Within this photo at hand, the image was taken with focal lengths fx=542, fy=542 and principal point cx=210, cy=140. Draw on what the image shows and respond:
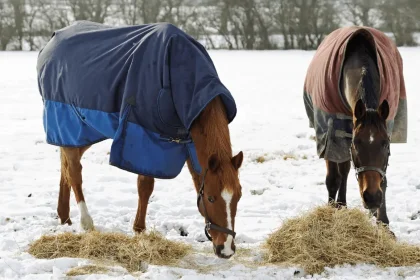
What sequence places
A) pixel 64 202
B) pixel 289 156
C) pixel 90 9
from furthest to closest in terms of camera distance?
pixel 90 9 → pixel 289 156 → pixel 64 202

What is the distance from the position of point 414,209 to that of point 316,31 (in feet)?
117

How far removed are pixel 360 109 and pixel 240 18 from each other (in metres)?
40.9

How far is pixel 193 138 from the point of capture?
12.3ft

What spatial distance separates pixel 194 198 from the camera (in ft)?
18.4

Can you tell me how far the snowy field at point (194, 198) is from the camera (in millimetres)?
3680

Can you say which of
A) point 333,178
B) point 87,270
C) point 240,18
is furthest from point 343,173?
point 240,18

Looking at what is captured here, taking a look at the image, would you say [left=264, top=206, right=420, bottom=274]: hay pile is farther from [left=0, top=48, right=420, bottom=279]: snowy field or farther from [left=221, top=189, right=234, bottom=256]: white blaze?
[left=221, top=189, right=234, bottom=256]: white blaze

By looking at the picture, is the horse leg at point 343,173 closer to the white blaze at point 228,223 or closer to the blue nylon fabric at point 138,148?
the blue nylon fabric at point 138,148

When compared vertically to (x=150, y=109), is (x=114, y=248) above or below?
below

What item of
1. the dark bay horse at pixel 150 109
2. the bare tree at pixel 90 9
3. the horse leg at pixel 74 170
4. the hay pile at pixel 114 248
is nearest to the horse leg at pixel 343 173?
the dark bay horse at pixel 150 109

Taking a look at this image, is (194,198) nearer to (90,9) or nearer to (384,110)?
(384,110)

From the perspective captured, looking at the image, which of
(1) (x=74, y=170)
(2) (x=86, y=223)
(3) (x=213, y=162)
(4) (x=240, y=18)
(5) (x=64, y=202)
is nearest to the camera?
(3) (x=213, y=162)

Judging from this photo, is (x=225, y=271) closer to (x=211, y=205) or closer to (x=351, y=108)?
(x=211, y=205)

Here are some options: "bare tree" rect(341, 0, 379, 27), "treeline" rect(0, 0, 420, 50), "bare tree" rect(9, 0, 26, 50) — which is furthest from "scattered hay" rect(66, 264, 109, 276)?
"bare tree" rect(341, 0, 379, 27)
